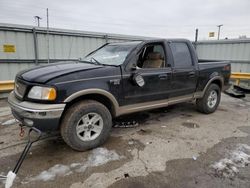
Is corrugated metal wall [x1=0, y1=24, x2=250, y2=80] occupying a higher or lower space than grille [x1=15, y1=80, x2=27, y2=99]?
higher

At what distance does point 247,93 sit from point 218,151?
5.94m

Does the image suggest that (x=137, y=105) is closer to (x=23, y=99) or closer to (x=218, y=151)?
(x=218, y=151)

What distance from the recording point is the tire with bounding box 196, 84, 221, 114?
16.3 feet

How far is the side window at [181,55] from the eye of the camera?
13.8ft

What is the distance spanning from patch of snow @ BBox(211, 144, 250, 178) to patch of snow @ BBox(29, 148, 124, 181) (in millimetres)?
1422

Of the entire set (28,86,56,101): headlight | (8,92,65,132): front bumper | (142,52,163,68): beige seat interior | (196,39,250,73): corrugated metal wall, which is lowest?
(8,92,65,132): front bumper

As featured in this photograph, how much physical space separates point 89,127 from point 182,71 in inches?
95.3

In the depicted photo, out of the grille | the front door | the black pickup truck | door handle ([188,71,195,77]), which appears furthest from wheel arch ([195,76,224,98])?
the grille

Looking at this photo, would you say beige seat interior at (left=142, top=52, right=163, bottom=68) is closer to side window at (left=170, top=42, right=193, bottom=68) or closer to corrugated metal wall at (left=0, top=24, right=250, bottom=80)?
side window at (left=170, top=42, right=193, bottom=68)

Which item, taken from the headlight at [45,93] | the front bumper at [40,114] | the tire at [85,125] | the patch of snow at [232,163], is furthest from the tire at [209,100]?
the headlight at [45,93]

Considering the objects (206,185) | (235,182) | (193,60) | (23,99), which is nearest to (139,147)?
(206,185)

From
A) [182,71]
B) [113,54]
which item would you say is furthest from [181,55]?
[113,54]

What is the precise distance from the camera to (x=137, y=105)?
364 centimetres

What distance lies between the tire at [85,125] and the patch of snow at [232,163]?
178cm
